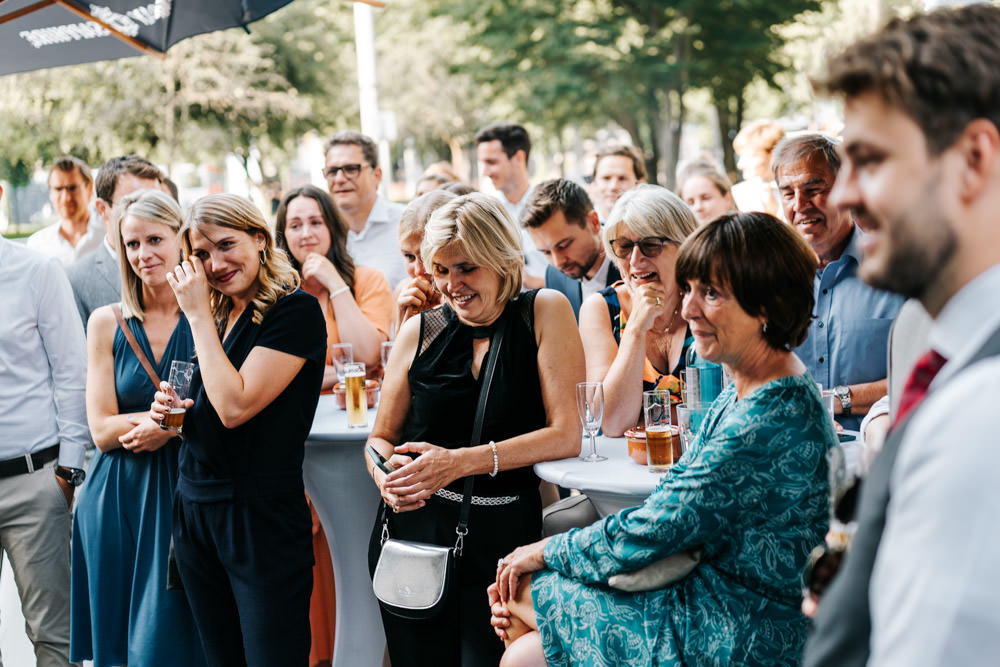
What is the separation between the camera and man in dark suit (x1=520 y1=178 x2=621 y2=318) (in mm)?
4125

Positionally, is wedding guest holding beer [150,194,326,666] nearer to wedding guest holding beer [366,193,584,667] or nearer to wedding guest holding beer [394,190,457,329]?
wedding guest holding beer [366,193,584,667]

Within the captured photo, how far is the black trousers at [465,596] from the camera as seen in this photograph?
2750 millimetres

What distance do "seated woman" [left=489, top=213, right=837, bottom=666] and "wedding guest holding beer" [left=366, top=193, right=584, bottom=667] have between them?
0.47 metres

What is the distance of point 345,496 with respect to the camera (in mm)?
3576

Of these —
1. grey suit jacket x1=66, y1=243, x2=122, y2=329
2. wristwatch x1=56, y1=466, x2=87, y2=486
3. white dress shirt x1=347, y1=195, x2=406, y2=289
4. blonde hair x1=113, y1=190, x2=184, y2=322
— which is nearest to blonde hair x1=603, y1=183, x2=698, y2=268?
blonde hair x1=113, y1=190, x2=184, y2=322

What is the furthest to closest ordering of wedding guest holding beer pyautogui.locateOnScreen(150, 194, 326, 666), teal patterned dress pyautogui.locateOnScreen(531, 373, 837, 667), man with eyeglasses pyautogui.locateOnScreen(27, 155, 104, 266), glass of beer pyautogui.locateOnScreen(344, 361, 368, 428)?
man with eyeglasses pyautogui.locateOnScreen(27, 155, 104, 266) → glass of beer pyautogui.locateOnScreen(344, 361, 368, 428) → wedding guest holding beer pyautogui.locateOnScreen(150, 194, 326, 666) → teal patterned dress pyautogui.locateOnScreen(531, 373, 837, 667)

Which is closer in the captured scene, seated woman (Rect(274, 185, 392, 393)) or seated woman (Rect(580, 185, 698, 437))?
seated woman (Rect(580, 185, 698, 437))

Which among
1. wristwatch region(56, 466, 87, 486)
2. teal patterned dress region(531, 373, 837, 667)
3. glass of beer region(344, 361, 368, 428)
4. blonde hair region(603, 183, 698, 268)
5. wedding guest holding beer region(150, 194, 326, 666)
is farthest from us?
wristwatch region(56, 466, 87, 486)

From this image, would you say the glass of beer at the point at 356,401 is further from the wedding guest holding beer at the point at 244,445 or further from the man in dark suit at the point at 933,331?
the man in dark suit at the point at 933,331

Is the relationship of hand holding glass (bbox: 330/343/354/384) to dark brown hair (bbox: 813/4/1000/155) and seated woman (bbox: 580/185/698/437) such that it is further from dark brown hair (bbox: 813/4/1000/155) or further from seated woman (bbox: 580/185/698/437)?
dark brown hair (bbox: 813/4/1000/155)

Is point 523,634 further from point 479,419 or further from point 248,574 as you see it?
point 248,574

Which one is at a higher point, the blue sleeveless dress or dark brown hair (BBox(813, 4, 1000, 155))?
dark brown hair (BBox(813, 4, 1000, 155))

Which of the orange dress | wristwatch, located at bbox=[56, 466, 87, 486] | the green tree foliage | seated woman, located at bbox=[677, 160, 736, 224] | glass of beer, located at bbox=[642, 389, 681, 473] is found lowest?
the orange dress

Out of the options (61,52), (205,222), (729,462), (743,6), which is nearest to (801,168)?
(729,462)
